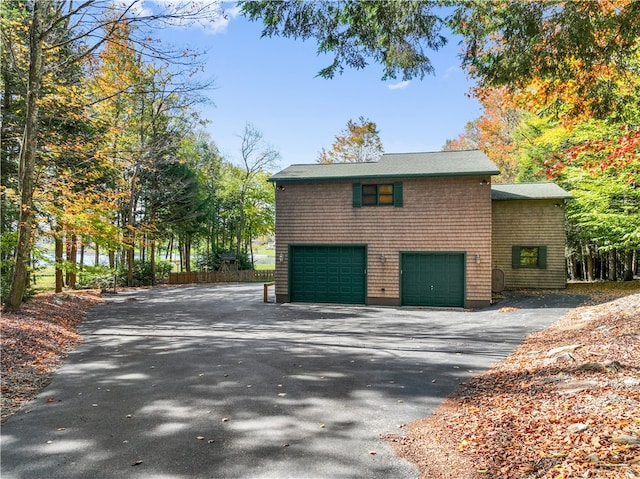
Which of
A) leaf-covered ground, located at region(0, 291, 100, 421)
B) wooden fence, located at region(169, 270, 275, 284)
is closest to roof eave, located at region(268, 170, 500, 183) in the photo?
leaf-covered ground, located at region(0, 291, 100, 421)

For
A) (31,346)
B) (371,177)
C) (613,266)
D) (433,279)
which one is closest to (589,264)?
(613,266)

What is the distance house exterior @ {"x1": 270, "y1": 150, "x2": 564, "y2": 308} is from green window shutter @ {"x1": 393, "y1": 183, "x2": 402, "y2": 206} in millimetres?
36

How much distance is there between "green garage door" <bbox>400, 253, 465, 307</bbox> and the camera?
1405 centimetres

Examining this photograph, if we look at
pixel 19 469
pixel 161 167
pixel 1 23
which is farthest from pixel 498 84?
pixel 161 167

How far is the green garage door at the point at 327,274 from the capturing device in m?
14.8

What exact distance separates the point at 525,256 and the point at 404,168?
778 cm

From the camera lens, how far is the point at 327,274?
49.5 ft

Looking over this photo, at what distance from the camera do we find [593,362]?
5.02 meters

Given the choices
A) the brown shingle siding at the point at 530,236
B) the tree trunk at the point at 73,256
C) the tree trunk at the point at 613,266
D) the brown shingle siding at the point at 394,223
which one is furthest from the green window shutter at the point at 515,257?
the tree trunk at the point at 73,256

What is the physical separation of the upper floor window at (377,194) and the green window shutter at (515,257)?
7.03 m

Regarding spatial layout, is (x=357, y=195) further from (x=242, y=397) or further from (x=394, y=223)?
(x=242, y=397)

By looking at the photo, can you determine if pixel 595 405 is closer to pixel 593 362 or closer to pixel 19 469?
pixel 593 362

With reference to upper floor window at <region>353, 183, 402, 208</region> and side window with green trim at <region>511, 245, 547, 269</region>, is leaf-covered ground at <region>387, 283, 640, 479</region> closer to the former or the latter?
upper floor window at <region>353, 183, 402, 208</region>

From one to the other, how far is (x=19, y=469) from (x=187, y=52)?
27.1ft
